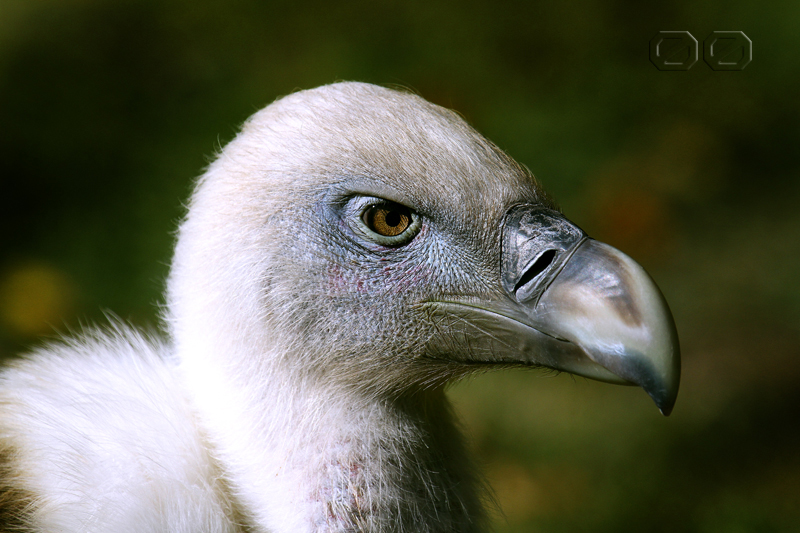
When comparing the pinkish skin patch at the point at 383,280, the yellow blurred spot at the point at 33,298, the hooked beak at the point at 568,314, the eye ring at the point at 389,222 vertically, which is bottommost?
the yellow blurred spot at the point at 33,298

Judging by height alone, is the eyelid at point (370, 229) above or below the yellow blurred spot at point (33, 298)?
above

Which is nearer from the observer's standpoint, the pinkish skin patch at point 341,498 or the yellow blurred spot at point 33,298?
the pinkish skin patch at point 341,498

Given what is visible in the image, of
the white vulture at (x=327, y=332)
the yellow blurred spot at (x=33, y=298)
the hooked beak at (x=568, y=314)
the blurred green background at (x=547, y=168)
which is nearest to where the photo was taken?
the hooked beak at (x=568, y=314)

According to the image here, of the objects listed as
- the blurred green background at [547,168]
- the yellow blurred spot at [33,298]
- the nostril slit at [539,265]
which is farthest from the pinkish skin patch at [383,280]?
the yellow blurred spot at [33,298]

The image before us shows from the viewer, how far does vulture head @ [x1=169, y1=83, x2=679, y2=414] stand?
1.50 meters

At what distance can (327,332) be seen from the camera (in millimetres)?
1521

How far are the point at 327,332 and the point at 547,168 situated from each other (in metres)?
3.45

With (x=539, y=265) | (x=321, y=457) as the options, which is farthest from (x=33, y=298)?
(x=539, y=265)

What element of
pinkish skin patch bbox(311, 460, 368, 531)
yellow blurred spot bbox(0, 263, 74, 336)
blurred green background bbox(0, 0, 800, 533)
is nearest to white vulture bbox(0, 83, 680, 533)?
pinkish skin patch bbox(311, 460, 368, 531)

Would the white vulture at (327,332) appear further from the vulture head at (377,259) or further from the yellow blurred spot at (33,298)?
the yellow blurred spot at (33,298)

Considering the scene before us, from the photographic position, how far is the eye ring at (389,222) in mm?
1521

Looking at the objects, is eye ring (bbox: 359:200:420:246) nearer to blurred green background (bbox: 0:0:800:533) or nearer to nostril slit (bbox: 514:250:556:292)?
nostril slit (bbox: 514:250:556:292)

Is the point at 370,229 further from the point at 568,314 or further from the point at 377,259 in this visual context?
the point at 568,314

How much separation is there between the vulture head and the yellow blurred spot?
298 cm
